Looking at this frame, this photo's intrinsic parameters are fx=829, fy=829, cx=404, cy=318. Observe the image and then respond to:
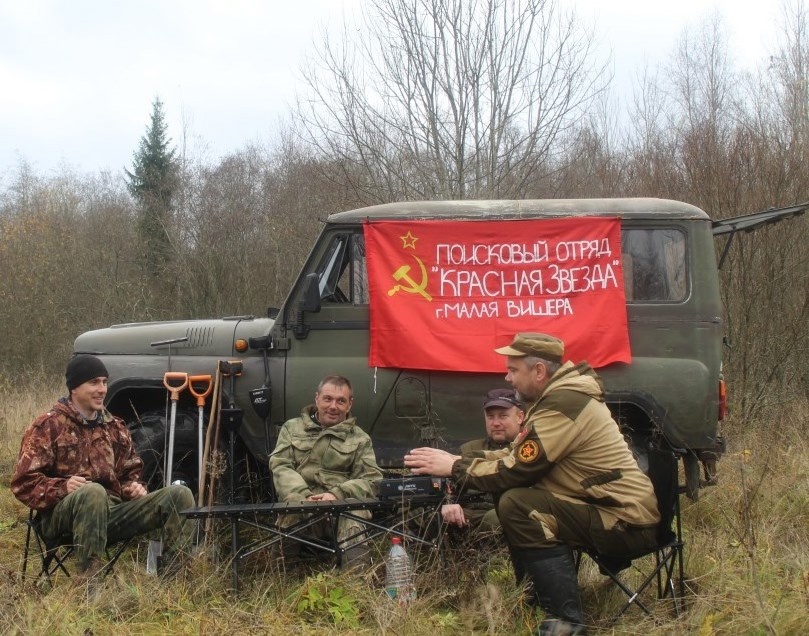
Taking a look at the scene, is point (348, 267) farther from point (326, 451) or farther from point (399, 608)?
point (399, 608)

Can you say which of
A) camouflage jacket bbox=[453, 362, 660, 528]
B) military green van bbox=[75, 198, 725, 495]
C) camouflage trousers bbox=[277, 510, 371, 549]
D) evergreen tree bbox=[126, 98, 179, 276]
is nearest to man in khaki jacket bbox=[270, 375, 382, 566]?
camouflage trousers bbox=[277, 510, 371, 549]

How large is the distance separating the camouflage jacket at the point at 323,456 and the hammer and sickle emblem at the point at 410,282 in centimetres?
98

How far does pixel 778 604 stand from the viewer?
132 inches

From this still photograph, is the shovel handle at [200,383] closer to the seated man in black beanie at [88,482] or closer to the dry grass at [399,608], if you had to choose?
the seated man in black beanie at [88,482]

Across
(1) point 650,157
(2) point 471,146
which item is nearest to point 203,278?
(2) point 471,146

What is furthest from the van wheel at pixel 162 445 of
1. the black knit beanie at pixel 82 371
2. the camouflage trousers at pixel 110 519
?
the black knit beanie at pixel 82 371

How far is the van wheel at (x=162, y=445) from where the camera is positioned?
5.30 meters

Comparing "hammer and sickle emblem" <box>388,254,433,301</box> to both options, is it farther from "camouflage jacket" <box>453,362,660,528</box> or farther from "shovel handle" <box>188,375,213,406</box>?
"camouflage jacket" <box>453,362,660,528</box>

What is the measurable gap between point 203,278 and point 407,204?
13162 millimetres

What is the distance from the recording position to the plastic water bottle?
3.76m

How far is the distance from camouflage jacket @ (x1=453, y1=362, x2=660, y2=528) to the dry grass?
488 millimetres

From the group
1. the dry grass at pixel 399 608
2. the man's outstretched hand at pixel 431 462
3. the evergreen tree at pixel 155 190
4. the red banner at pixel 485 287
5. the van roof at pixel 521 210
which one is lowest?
the dry grass at pixel 399 608

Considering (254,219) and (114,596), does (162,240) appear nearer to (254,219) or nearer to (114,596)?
(254,219)

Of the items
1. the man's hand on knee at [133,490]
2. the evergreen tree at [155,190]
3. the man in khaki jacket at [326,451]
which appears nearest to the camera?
the man's hand on knee at [133,490]
